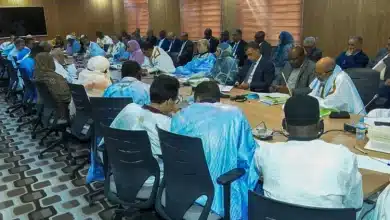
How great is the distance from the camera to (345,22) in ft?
20.6

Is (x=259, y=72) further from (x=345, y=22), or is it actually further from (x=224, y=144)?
(x=224, y=144)

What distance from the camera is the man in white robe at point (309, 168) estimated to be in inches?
53.3

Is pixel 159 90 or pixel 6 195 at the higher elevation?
pixel 159 90

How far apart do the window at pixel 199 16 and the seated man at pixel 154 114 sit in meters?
7.27

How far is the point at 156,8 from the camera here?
1162 cm

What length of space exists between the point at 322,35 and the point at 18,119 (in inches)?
217

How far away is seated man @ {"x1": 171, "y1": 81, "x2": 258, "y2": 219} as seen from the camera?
6.05 feet

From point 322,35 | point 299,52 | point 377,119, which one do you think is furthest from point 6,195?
point 322,35

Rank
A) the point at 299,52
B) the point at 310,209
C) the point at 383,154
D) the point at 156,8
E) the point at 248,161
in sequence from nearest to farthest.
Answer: the point at 310,209
the point at 248,161
the point at 383,154
the point at 299,52
the point at 156,8

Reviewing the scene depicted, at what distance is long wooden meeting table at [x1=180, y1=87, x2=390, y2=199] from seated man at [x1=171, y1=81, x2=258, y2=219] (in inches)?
21.1

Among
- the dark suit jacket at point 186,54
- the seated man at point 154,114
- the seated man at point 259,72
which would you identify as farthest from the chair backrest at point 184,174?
the dark suit jacket at point 186,54

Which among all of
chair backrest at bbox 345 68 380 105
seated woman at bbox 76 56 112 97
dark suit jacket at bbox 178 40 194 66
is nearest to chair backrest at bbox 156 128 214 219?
seated woman at bbox 76 56 112 97

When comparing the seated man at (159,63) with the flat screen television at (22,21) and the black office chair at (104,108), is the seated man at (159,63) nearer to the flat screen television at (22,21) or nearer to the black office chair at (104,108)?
the black office chair at (104,108)

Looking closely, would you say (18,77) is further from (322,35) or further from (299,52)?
(322,35)
